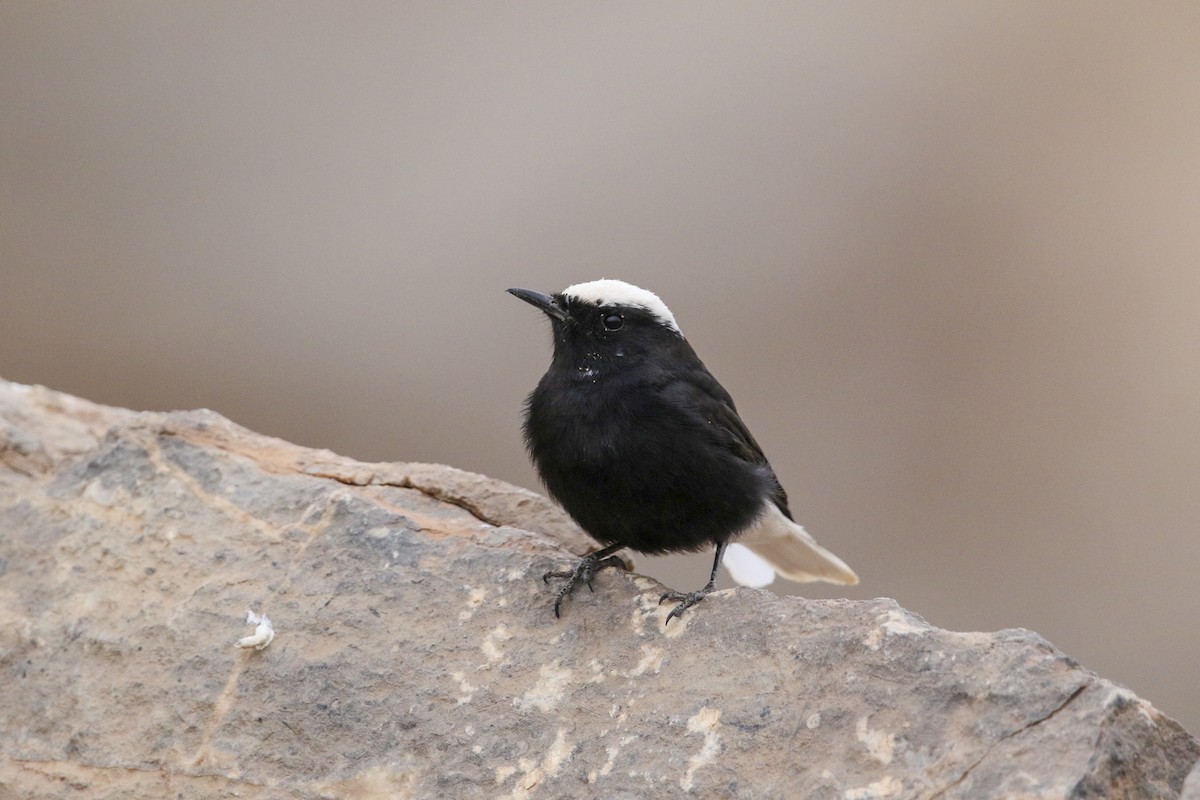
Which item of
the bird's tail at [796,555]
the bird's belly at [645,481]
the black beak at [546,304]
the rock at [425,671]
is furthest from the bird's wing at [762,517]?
the rock at [425,671]

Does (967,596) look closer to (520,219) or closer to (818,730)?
(520,219)

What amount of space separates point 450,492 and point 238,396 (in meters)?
5.93

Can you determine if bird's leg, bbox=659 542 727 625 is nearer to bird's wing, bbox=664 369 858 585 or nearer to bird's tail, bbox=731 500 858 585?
bird's wing, bbox=664 369 858 585

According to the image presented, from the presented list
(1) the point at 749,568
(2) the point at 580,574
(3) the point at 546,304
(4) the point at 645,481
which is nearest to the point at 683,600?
(2) the point at 580,574

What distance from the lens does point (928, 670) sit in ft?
12.4

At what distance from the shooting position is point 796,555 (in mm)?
6098

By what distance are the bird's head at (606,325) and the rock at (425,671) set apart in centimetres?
81

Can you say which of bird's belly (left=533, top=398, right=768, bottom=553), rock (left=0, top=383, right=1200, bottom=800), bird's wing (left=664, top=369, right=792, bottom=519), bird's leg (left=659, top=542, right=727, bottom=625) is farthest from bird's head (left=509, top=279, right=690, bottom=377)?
bird's leg (left=659, top=542, right=727, bottom=625)

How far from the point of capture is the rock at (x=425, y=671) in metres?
3.60

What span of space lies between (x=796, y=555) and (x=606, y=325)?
1.57 m

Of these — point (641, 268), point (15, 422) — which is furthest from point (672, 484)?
point (641, 268)

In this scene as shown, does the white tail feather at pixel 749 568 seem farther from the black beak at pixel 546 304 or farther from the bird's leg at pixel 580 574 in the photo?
the black beak at pixel 546 304

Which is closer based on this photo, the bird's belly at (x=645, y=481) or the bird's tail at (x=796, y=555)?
the bird's belly at (x=645, y=481)

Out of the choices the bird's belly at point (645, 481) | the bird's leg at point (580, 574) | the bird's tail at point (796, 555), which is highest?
the bird's belly at point (645, 481)
